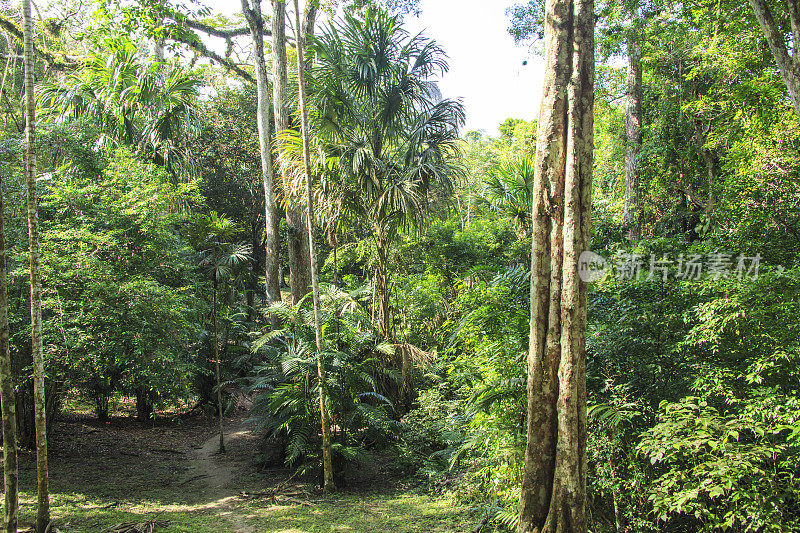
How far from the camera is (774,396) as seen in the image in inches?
130

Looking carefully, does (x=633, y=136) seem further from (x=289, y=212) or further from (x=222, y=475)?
(x=222, y=475)

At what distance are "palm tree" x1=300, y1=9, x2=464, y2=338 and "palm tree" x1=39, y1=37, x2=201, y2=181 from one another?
9.64 feet

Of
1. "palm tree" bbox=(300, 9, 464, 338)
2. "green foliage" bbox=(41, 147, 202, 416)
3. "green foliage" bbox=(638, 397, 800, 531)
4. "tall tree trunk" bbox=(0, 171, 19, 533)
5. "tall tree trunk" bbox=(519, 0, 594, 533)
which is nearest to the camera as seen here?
"green foliage" bbox=(638, 397, 800, 531)

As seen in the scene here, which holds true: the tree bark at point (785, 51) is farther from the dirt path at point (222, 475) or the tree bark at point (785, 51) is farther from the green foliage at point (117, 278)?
the green foliage at point (117, 278)

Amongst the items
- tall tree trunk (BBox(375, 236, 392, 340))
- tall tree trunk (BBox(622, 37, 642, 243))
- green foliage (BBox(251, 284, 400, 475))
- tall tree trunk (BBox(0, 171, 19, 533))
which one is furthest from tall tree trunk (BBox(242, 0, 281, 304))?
tall tree trunk (BBox(622, 37, 642, 243))

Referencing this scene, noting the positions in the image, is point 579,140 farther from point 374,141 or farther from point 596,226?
point 374,141

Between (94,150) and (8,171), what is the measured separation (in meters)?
1.27

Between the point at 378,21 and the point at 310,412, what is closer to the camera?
the point at 310,412

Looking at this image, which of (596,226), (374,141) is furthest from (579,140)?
(374,141)

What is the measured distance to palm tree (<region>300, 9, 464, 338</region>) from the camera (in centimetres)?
Result: 810

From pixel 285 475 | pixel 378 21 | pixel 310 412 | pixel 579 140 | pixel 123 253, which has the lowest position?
pixel 285 475

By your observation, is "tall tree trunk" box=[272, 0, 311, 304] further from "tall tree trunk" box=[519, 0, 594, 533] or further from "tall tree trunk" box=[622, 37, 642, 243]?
"tall tree trunk" box=[622, 37, 642, 243]

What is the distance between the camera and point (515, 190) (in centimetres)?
1030

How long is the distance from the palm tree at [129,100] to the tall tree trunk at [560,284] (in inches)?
283
